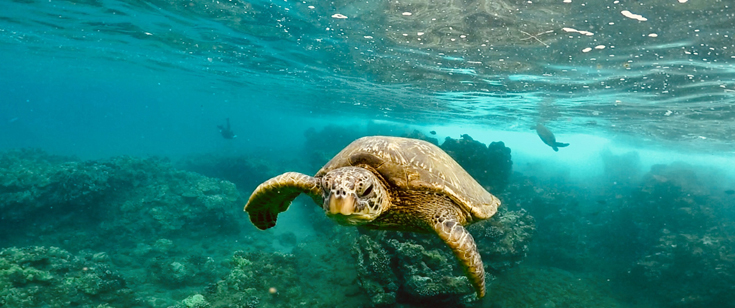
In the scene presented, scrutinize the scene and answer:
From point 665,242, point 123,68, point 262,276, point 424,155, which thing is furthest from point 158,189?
point 123,68

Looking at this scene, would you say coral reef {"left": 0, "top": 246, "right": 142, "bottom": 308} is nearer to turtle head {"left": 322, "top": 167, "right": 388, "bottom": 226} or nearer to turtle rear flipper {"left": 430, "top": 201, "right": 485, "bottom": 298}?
turtle head {"left": 322, "top": 167, "right": 388, "bottom": 226}

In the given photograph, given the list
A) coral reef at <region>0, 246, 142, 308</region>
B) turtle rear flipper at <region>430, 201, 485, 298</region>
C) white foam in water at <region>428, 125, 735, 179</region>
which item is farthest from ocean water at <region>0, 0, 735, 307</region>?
white foam in water at <region>428, 125, 735, 179</region>

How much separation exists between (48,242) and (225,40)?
12293 mm

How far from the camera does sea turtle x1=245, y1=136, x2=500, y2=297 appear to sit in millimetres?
3607

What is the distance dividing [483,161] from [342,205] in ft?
48.0

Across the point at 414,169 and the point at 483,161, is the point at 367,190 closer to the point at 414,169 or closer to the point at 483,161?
the point at 414,169

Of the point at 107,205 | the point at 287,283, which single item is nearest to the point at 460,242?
the point at 287,283

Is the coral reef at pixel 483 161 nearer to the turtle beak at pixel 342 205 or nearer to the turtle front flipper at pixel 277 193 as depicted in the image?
the turtle front flipper at pixel 277 193

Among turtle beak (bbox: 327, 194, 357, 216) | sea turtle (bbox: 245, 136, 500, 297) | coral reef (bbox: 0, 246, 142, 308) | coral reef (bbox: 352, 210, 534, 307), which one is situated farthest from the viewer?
coral reef (bbox: 0, 246, 142, 308)

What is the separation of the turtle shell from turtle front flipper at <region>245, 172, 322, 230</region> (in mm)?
577

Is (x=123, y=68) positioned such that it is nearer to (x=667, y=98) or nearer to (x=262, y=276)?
(x=262, y=276)

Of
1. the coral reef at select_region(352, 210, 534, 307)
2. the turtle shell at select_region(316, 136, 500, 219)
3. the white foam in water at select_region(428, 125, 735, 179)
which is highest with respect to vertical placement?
the turtle shell at select_region(316, 136, 500, 219)

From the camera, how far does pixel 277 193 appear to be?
14.3 ft

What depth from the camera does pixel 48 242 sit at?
11.9m
